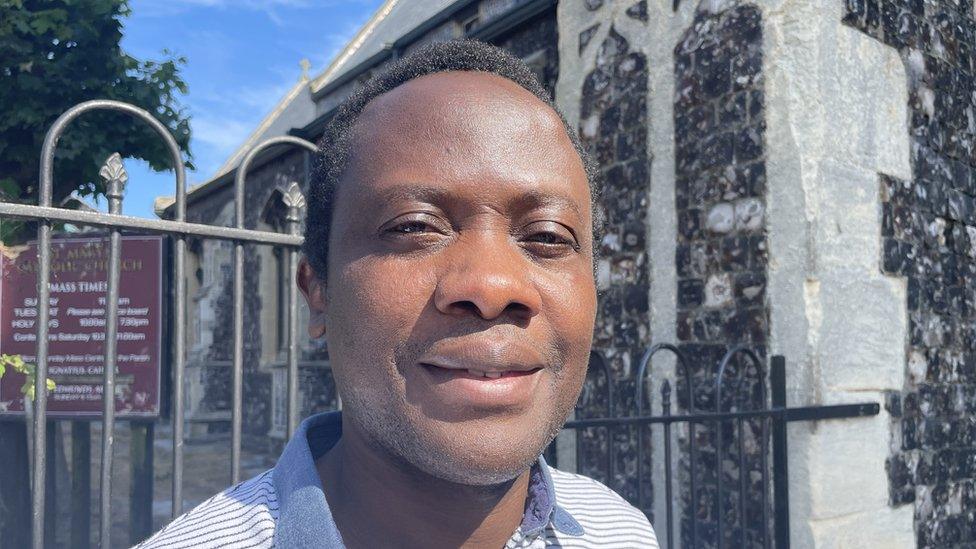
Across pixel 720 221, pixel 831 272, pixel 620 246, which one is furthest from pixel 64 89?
pixel 831 272

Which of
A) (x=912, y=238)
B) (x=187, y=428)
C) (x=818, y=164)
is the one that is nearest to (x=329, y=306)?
(x=818, y=164)

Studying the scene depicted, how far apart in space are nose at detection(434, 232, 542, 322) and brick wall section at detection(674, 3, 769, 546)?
3111mm

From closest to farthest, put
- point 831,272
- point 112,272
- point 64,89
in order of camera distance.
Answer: point 112,272 < point 831,272 < point 64,89

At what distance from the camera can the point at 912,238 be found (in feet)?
14.9

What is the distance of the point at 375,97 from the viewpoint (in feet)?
4.71

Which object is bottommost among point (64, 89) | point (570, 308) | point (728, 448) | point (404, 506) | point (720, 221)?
Answer: point (728, 448)

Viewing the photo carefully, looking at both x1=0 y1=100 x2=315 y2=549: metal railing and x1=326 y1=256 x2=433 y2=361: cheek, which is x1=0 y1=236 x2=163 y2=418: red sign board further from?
x1=326 y1=256 x2=433 y2=361: cheek

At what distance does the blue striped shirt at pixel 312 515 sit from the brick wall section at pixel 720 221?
8.55 ft

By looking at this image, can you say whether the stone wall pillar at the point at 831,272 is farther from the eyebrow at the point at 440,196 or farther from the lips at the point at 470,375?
the lips at the point at 470,375

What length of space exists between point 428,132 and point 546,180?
0.73 ft

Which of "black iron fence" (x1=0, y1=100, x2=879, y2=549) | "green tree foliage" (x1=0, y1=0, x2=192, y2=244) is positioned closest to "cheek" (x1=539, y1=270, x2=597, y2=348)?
"black iron fence" (x1=0, y1=100, x2=879, y2=549)

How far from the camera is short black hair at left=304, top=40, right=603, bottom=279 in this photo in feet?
4.70

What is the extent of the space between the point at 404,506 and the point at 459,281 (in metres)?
0.43

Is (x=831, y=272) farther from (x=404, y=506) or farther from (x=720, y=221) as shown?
(x=404, y=506)
